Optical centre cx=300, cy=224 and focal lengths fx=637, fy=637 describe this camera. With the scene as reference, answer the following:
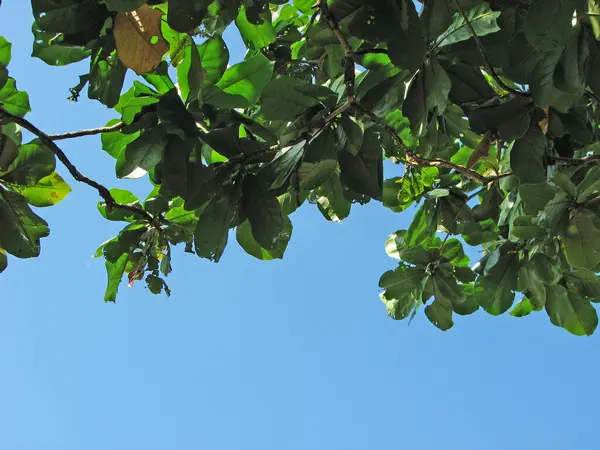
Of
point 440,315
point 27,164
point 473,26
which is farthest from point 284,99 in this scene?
point 440,315

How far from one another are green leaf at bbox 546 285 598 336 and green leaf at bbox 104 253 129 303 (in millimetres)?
1828

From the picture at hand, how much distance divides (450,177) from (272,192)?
4.17ft

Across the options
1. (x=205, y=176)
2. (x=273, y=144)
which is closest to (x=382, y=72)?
(x=273, y=144)

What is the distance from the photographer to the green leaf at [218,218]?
1916 mm

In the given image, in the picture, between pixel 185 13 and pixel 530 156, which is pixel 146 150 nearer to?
pixel 185 13

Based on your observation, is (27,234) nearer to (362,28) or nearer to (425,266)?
(362,28)

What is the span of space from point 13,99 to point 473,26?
1.44 m

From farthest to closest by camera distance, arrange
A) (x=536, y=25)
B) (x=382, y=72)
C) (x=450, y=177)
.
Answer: (x=450, y=177), (x=382, y=72), (x=536, y=25)

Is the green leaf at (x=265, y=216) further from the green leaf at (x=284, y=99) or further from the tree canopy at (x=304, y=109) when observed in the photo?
the green leaf at (x=284, y=99)

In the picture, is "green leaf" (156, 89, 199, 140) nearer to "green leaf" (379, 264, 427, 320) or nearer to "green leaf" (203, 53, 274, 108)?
"green leaf" (203, 53, 274, 108)

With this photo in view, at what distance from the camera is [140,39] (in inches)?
70.7

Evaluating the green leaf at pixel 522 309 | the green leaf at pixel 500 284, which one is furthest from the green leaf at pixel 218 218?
the green leaf at pixel 522 309

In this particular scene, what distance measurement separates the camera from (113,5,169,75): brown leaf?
70.0 inches

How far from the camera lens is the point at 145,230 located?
2576 millimetres
